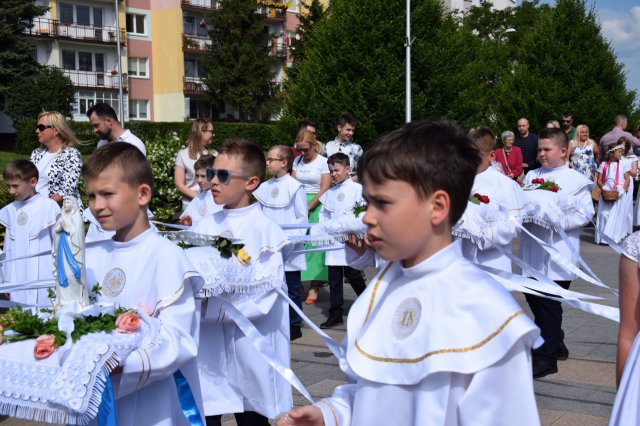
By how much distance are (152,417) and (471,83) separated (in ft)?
115

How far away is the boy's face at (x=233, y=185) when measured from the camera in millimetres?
5082

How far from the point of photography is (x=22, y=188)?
7.38 m

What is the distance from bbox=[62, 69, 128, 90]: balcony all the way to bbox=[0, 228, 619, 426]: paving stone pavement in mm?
49666

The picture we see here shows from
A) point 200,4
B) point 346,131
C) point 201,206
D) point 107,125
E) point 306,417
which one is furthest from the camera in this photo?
point 200,4

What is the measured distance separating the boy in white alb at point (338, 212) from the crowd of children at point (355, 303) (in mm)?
2713

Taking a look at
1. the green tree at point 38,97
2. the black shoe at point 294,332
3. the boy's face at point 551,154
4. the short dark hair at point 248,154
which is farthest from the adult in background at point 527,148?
the green tree at point 38,97

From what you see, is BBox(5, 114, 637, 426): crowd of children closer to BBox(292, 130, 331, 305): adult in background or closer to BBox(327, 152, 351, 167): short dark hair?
BBox(327, 152, 351, 167): short dark hair

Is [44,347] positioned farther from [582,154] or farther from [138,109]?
[138,109]

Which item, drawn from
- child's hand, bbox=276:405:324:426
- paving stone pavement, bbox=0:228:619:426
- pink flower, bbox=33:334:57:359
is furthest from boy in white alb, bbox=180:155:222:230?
child's hand, bbox=276:405:324:426

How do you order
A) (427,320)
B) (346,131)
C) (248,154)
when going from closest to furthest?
(427,320)
(248,154)
(346,131)

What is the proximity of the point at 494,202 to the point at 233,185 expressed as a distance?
2779 mm

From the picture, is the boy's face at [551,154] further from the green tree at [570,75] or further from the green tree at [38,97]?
the green tree at [38,97]

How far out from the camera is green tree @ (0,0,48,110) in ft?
150

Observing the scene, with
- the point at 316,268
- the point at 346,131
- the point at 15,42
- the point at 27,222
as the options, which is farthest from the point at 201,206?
the point at 15,42
